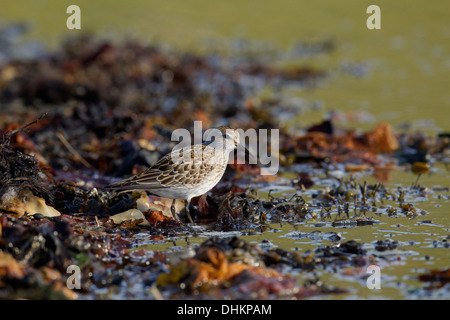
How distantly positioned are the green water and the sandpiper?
5.61 meters

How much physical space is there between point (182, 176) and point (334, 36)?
13679 mm

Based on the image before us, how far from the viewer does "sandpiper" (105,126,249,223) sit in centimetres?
767

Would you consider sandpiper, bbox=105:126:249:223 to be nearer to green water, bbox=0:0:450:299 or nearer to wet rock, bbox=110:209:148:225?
wet rock, bbox=110:209:148:225

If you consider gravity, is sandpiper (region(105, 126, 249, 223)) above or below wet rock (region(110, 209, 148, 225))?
above

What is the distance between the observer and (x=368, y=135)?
1140cm

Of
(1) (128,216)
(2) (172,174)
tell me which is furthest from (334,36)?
(1) (128,216)

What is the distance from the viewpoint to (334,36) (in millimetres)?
20344

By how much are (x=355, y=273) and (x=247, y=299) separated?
3.48 ft

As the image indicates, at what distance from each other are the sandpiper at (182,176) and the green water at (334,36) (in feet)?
18.4

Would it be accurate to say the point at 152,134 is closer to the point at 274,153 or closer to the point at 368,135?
the point at 274,153

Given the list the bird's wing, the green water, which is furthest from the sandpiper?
the green water

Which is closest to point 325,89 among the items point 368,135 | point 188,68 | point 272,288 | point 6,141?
point 188,68

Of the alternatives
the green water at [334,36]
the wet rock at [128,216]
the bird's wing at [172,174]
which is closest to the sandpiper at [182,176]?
the bird's wing at [172,174]

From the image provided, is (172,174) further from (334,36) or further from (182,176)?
(334,36)
